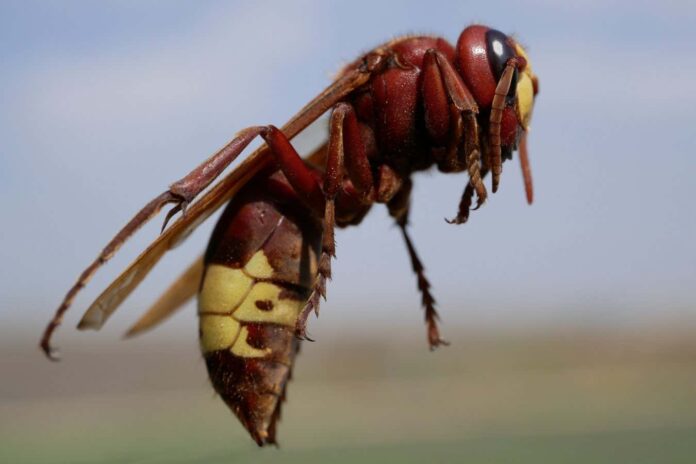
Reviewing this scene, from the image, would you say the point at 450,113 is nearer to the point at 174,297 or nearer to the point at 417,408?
the point at 174,297

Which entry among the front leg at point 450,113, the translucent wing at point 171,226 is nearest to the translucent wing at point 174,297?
the translucent wing at point 171,226

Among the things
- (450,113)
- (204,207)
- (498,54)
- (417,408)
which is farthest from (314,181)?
(417,408)

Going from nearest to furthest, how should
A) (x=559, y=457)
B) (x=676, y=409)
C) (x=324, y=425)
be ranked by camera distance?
(x=559, y=457)
(x=324, y=425)
(x=676, y=409)

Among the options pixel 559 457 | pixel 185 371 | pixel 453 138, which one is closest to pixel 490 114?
pixel 453 138

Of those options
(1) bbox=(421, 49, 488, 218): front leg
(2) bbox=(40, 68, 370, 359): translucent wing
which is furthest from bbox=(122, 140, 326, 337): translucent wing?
(1) bbox=(421, 49, 488, 218): front leg

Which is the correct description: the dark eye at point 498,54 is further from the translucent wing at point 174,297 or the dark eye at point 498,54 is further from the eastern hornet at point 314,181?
the translucent wing at point 174,297

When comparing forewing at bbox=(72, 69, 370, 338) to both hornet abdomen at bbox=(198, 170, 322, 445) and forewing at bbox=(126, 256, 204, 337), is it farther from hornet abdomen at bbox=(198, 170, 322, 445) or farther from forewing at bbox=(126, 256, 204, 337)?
forewing at bbox=(126, 256, 204, 337)

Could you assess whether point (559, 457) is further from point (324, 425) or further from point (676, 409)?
point (676, 409)
